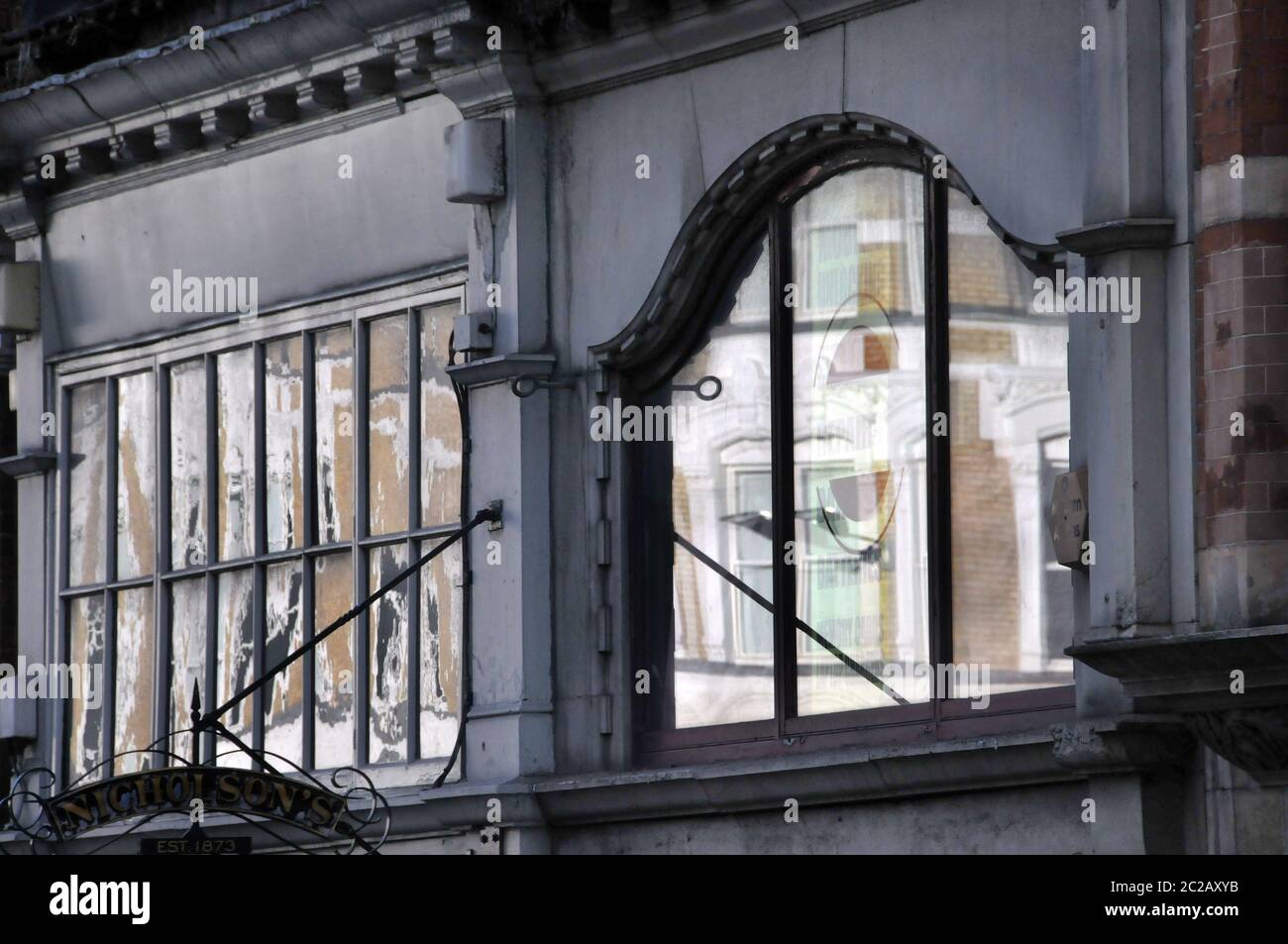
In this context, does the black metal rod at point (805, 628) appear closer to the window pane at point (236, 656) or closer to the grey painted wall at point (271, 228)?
the grey painted wall at point (271, 228)

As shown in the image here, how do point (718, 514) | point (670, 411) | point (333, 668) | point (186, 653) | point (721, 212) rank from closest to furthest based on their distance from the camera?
point (721, 212) < point (718, 514) < point (670, 411) < point (333, 668) < point (186, 653)

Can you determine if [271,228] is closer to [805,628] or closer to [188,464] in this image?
[188,464]

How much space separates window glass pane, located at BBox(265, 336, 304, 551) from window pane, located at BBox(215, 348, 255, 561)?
0.13 metres

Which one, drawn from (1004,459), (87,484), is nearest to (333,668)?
(87,484)

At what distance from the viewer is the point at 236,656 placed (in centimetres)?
2003

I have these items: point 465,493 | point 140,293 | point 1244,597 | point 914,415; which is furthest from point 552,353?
point 1244,597

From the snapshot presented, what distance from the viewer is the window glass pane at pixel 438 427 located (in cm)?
1852

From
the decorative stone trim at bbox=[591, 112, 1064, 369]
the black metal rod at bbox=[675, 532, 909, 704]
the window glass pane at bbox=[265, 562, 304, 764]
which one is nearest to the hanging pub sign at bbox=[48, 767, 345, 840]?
the window glass pane at bbox=[265, 562, 304, 764]

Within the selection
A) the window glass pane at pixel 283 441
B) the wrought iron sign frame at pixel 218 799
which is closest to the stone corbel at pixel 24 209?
the window glass pane at pixel 283 441

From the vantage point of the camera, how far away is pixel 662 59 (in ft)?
57.3

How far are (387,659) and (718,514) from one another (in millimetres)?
2648
